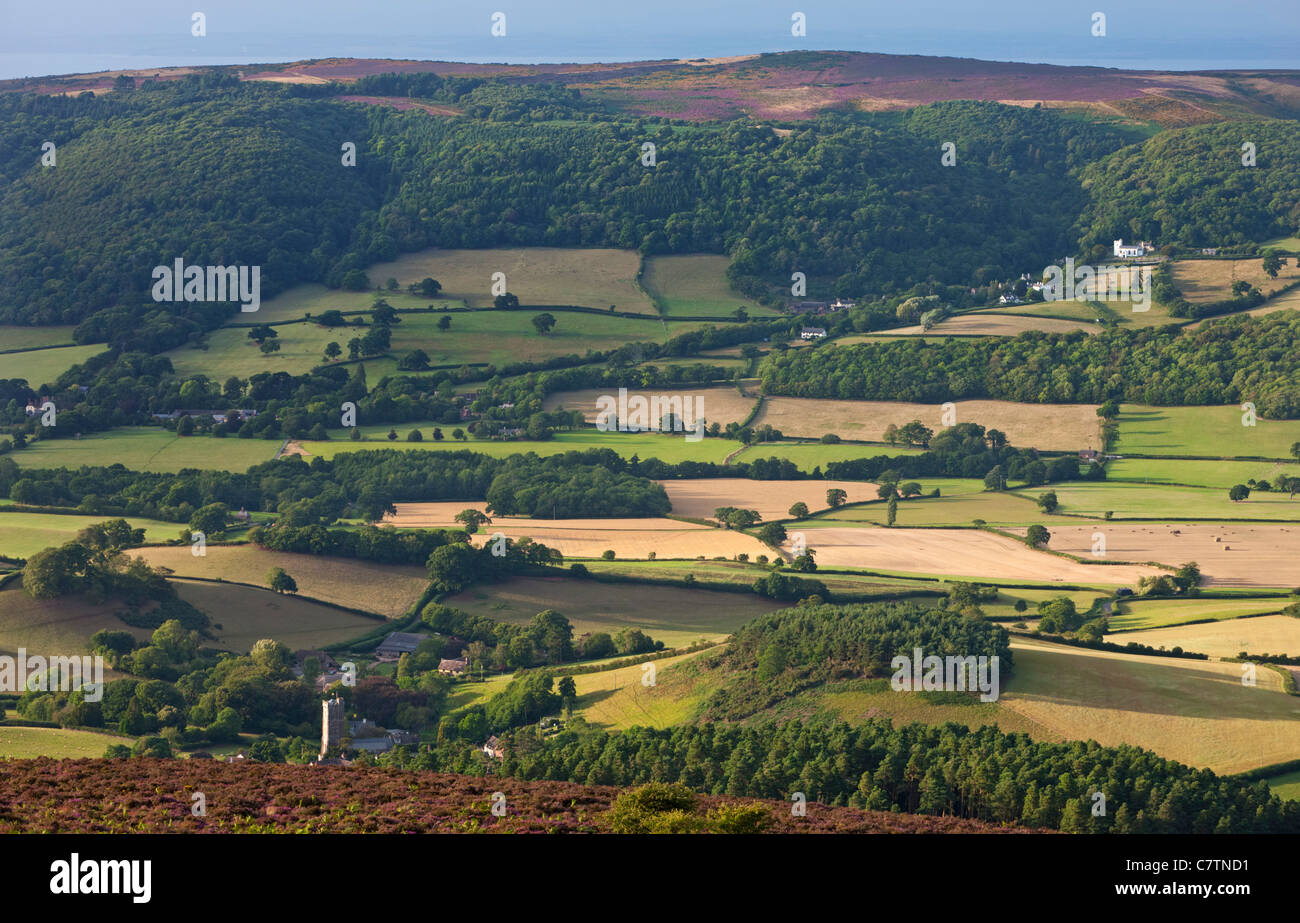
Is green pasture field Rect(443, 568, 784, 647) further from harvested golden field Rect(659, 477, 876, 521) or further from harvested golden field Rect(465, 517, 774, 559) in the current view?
harvested golden field Rect(659, 477, 876, 521)

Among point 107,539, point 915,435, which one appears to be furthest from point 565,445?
point 107,539

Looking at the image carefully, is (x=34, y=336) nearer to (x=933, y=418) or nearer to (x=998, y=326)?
(x=933, y=418)

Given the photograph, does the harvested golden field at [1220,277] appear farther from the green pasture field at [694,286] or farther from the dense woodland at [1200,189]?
the green pasture field at [694,286]

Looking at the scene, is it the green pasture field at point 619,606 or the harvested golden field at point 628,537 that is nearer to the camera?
the green pasture field at point 619,606

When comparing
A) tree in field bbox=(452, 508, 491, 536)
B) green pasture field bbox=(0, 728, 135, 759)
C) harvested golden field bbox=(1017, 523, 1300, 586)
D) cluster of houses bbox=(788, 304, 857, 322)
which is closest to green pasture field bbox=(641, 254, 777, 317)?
cluster of houses bbox=(788, 304, 857, 322)

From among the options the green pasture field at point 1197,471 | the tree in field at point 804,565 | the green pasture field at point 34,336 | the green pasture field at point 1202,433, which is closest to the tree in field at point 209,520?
the tree in field at point 804,565

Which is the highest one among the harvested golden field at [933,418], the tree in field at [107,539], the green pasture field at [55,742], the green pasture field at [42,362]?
the green pasture field at [42,362]
